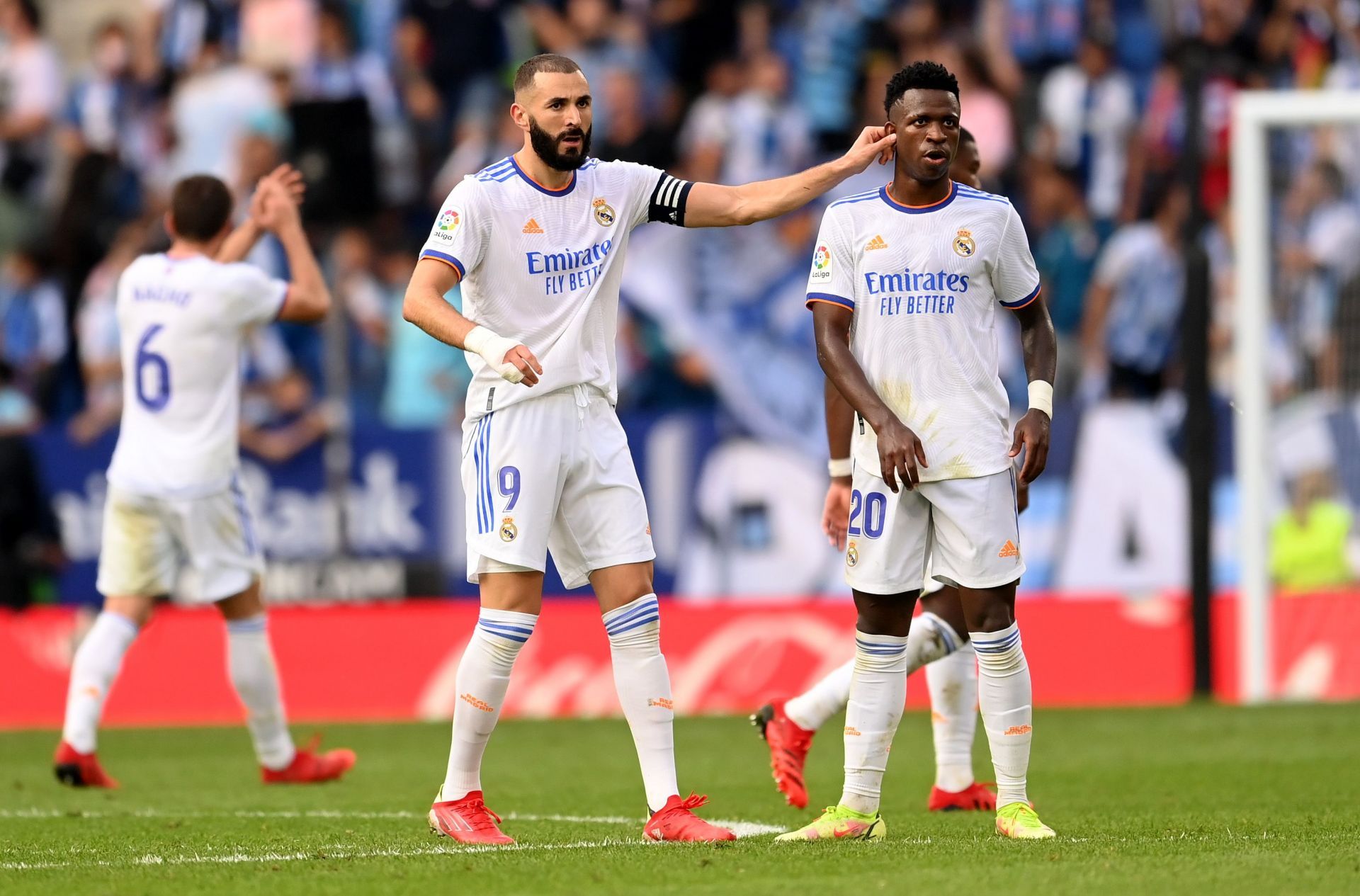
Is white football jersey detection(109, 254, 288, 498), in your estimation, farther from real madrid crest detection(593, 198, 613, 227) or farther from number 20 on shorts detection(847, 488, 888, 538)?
number 20 on shorts detection(847, 488, 888, 538)

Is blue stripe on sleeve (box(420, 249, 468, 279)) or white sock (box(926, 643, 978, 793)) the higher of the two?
blue stripe on sleeve (box(420, 249, 468, 279))

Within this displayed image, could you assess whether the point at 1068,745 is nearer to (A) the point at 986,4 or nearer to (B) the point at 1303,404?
(B) the point at 1303,404

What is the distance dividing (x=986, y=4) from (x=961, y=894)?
12696 mm

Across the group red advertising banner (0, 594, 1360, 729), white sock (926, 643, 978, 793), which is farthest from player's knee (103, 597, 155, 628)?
red advertising banner (0, 594, 1360, 729)

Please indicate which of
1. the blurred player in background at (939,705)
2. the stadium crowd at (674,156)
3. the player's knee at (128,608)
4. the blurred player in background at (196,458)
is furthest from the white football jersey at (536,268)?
the stadium crowd at (674,156)

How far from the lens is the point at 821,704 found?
7875 mm

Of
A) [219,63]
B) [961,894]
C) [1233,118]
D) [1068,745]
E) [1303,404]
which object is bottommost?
[1068,745]

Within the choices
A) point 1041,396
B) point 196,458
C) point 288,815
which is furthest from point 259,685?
point 1041,396

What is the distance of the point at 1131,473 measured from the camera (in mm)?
14539

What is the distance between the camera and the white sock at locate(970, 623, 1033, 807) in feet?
21.2

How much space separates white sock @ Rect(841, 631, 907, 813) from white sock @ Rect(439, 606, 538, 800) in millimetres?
1065

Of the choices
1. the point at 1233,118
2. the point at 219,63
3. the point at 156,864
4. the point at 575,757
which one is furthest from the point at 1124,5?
the point at 156,864

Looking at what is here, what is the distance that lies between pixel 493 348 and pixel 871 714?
1689 millimetres

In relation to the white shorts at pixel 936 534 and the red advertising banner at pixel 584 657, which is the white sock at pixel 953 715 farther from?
Answer: the red advertising banner at pixel 584 657
